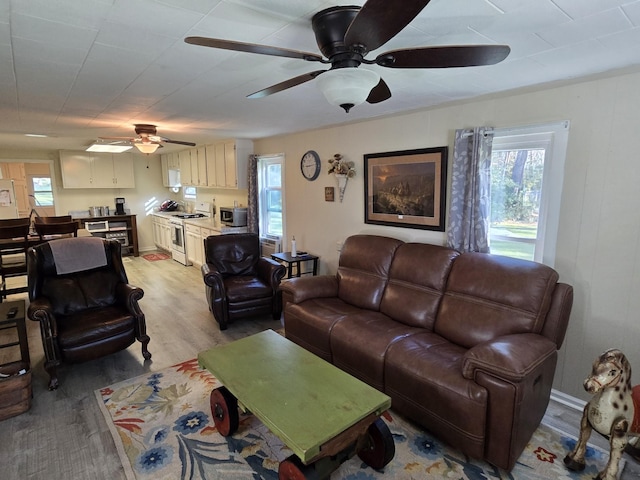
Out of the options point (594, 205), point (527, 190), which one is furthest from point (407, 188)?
point (594, 205)

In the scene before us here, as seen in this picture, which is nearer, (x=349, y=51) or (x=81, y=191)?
(x=349, y=51)

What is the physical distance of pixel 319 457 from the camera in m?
1.65

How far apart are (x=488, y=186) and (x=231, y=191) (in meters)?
4.66

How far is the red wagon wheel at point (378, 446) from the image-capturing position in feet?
6.31

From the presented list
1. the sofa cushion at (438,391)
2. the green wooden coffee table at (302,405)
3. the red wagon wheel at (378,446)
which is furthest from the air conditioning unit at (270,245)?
the red wagon wheel at (378,446)

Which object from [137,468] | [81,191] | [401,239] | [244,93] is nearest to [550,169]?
[401,239]

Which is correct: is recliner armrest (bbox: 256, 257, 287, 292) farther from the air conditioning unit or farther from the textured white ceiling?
the textured white ceiling

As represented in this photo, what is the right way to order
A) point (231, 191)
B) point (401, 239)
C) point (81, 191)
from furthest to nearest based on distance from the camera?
point (81, 191) → point (231, 191) → point (401, 239)

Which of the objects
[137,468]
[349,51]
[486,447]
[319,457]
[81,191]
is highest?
[349,51]

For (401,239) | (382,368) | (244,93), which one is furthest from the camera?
(401,239)

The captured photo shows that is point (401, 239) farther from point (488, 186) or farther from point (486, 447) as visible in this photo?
point (486, 447)

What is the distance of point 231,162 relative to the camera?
5.59 metres

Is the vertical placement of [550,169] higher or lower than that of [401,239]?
higher

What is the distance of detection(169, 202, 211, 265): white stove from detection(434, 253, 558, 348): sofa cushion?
534cm
